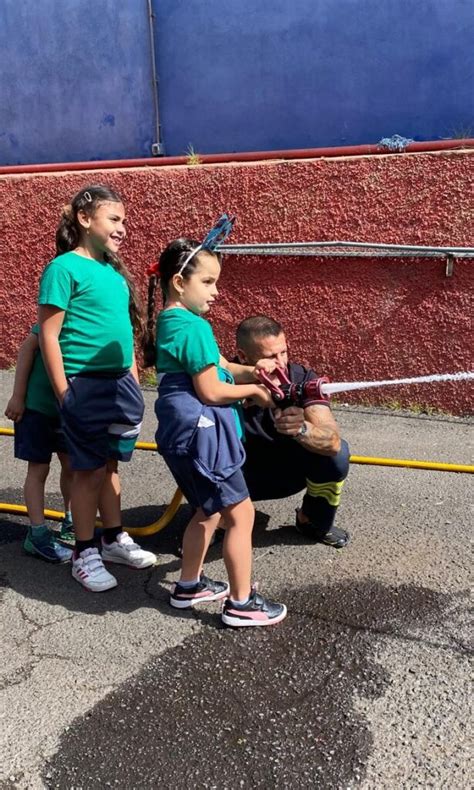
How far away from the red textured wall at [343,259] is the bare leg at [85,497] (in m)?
3.11

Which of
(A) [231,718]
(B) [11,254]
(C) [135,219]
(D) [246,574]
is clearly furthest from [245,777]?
(B) [11,254]

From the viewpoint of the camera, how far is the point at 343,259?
601cm

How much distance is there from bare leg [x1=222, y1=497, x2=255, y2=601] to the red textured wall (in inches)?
127

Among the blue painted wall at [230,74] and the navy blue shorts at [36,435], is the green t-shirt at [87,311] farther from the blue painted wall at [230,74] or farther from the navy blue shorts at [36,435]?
the blue painted wall at [230,74]

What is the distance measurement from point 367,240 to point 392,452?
5.71ft

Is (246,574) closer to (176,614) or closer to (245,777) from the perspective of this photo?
(176,614)

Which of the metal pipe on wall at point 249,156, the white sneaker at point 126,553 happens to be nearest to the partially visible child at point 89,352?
the white sneaker at point 126,553

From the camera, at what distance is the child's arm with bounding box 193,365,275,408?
2918 millimetres

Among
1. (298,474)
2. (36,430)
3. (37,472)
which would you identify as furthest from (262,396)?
(37,472)

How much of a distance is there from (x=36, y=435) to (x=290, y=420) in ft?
4.23

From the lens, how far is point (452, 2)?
6.27 meters

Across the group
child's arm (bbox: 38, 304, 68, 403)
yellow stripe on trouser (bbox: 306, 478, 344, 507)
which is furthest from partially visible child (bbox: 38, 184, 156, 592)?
yellow stripe on trouser (bbox: 306, 478, 344, 507)

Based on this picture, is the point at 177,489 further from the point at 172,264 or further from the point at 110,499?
the point at 172,264

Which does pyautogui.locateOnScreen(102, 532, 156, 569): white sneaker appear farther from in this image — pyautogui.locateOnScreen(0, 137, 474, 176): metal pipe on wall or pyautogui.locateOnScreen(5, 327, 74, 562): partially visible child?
pyautogui.locateOnScreen(0, 137, 474, 176): metal pipe on wall
